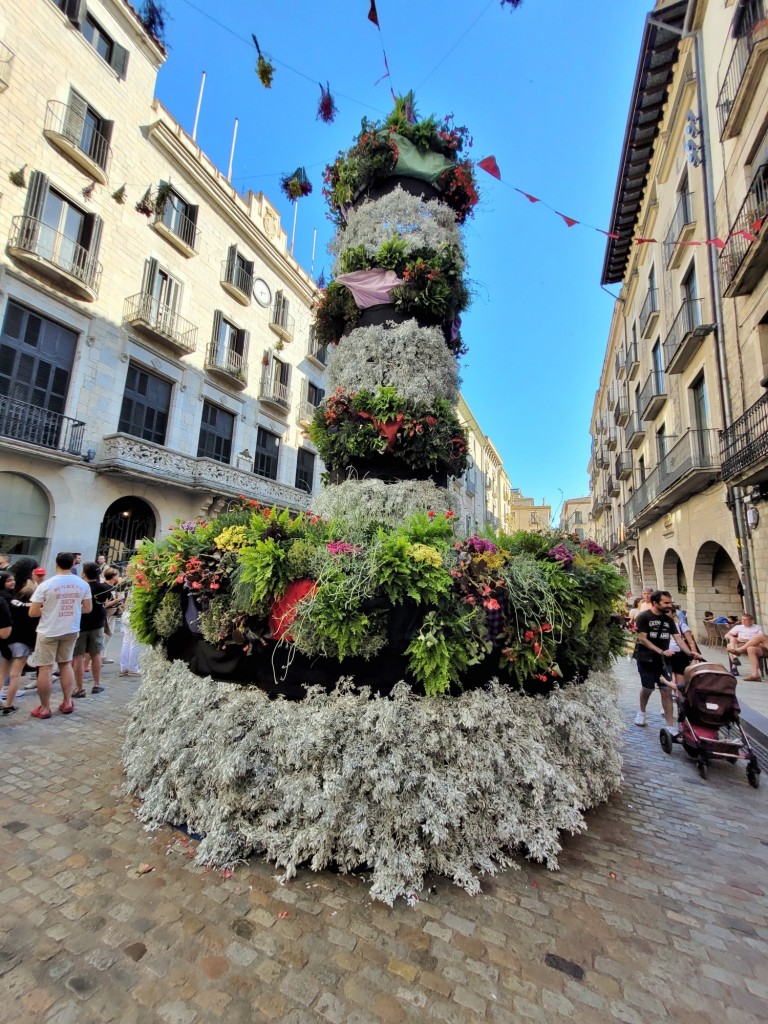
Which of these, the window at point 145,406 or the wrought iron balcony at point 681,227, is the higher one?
the wrought iron balcony at point 681,227

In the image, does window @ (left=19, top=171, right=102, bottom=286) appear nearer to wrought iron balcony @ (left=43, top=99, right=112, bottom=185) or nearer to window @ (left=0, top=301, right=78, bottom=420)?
wrought iron balcony @ (left=43, top=99, right=112, bottom=185)

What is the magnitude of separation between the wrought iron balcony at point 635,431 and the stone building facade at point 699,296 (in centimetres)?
16

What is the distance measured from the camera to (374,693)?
2.97 metres

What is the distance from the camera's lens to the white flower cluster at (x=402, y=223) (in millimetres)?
4734

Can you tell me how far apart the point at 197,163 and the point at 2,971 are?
22316 mm

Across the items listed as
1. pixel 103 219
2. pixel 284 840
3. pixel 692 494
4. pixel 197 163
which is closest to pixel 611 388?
pixel 692 494

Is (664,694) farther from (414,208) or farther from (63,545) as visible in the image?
(63,545)

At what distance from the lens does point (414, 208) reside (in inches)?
190

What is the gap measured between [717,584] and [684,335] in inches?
324

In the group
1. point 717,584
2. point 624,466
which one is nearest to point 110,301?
point 717,584

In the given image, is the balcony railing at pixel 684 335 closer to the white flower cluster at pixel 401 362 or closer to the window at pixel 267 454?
the white flower cluster at pixel 401 362

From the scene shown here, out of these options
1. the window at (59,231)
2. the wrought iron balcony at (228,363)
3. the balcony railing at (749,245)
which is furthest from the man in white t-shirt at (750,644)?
the window at (59,231)

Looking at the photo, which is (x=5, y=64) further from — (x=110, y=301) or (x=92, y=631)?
(x=92, y=631)

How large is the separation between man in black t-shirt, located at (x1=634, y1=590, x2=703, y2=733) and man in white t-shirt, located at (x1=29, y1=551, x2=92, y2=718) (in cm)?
697
